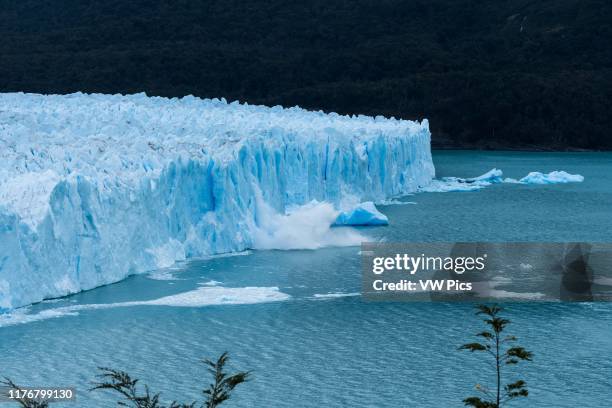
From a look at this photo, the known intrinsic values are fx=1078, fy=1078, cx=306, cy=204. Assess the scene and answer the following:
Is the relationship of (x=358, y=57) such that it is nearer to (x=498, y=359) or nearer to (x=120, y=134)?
(x=120, y=134)

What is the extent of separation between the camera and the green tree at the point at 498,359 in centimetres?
676

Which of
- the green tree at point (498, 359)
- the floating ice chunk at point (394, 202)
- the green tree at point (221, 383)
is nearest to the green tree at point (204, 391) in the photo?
the green tree at point (221, 383)

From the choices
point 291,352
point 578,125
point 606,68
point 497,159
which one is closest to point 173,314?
point 291,352

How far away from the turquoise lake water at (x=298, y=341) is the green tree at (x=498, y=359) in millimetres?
194

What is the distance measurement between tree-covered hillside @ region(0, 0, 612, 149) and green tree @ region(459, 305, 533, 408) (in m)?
32.6

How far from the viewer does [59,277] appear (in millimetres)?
12812

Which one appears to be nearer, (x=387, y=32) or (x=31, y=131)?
(x=31, y=131)

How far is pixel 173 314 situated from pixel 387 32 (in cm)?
4366

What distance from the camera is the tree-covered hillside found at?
44.5 meters

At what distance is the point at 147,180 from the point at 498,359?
7263mm

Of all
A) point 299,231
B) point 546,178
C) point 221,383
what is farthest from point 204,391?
point 546,178

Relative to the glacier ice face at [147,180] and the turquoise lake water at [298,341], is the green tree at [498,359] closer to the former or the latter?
the turquoise lake water at [298,341]

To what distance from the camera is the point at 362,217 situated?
19.3 m

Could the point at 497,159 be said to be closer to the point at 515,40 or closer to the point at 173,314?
the point at 515,40
